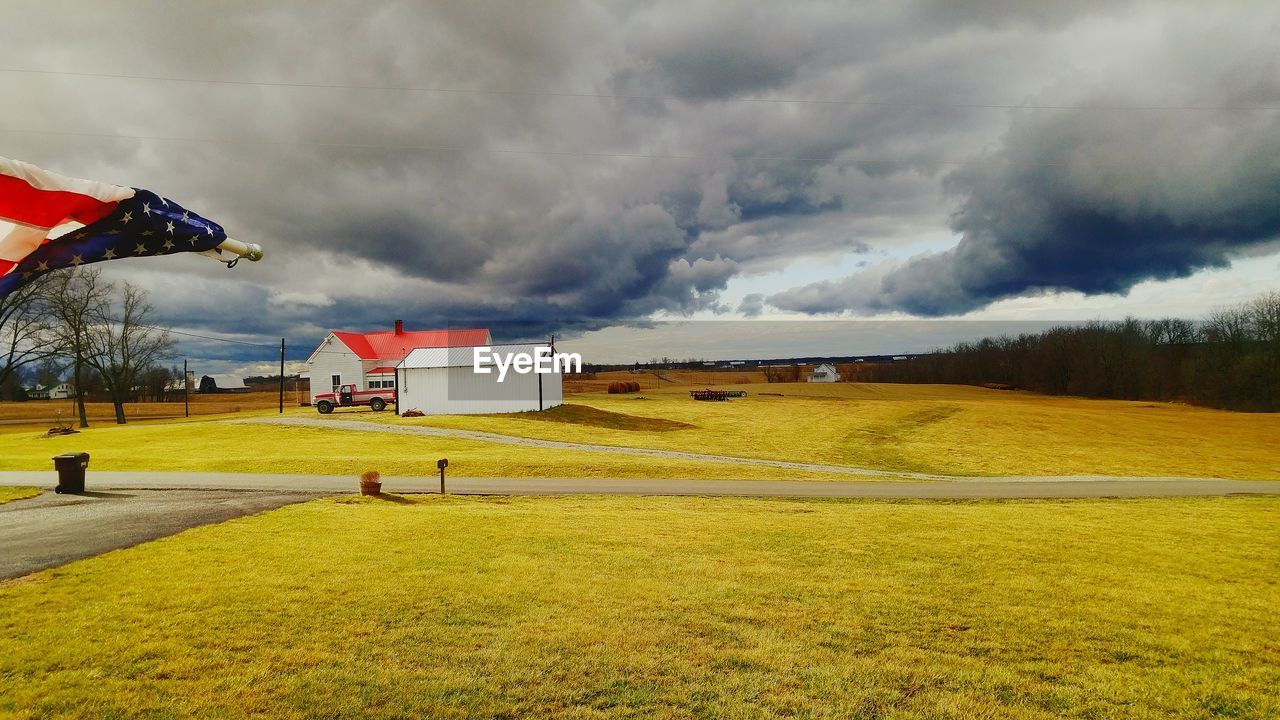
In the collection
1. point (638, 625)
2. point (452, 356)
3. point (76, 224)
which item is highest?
point (452, 356)

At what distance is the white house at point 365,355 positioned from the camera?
61250mm

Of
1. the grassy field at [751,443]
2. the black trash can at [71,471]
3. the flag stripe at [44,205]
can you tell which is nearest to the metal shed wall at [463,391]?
the grassy field at [751,443]

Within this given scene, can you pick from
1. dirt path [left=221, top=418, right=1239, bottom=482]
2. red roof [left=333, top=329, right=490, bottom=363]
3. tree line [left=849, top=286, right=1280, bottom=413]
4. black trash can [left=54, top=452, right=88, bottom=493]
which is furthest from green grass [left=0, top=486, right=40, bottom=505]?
tree line [left=849, top=286, right=1280, bottom=413]

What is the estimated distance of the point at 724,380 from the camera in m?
115

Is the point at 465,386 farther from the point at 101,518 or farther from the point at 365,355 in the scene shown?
the point at 101,518

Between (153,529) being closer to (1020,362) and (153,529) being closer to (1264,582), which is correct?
(1264,582)

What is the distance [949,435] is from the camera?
1714 inches

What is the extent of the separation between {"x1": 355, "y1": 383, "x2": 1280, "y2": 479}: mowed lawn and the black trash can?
21.7m

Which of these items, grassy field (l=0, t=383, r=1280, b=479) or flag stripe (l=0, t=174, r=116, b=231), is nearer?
flag stripe (l=0, t=174, r=116, b=231)

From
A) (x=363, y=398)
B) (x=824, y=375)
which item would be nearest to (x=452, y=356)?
(x=363, y=398)

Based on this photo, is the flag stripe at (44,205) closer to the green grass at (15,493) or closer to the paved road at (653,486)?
the paved road at (653,486)

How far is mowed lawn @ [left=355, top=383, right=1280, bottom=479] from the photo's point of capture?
33.7 metres

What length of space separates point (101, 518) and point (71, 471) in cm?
626

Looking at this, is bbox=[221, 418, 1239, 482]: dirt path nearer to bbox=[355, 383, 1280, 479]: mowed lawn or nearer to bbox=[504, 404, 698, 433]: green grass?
bbox=[355, 383, 1280, 479]: mowed lawn
